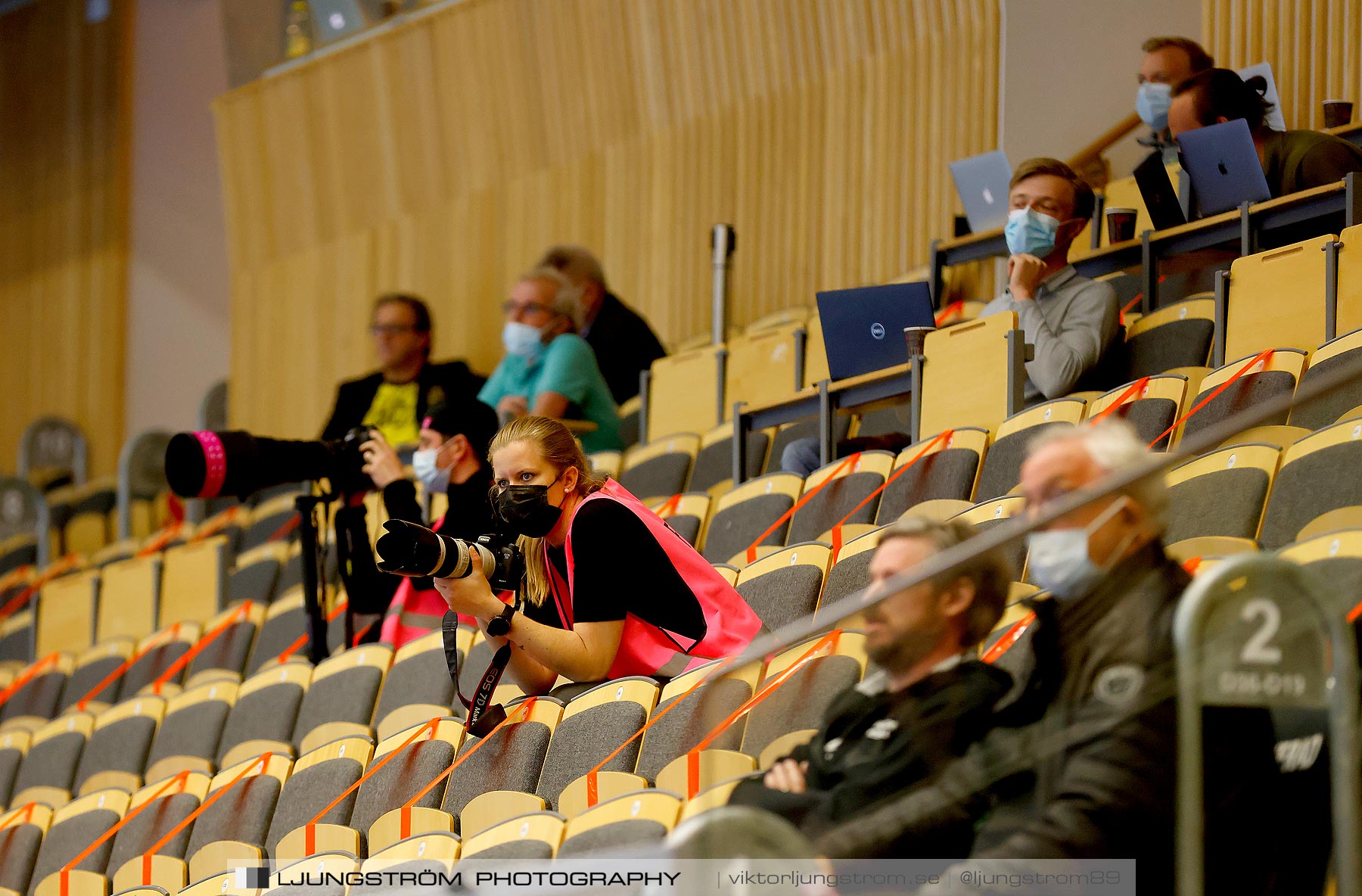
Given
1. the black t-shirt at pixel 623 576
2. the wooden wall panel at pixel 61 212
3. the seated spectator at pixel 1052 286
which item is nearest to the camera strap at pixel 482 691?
the black t-shirt at pixel 623 576

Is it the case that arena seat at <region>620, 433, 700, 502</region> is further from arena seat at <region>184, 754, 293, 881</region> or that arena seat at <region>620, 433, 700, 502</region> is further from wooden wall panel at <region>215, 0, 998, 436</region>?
wooden wall panel at <region>215, 0, 998, 436</region>

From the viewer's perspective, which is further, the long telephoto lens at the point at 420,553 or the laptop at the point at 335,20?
the laptop at the point at 335,20

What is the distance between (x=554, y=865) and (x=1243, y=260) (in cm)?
176

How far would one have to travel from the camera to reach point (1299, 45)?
11.9 feet

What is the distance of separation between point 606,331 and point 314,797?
203 centimetres

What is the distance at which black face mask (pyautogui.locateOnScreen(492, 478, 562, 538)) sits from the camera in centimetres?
190

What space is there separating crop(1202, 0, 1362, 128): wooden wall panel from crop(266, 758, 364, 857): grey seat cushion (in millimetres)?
2677

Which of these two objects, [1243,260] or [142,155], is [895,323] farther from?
[142,155]

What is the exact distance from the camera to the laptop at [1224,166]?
2.79 metres

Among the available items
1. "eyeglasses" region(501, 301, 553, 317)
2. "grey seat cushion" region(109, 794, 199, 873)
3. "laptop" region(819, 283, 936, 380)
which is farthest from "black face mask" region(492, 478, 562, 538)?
"eyeglasses" region(501, 301, 553, 317)

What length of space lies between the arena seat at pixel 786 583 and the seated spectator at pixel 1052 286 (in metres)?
0.59

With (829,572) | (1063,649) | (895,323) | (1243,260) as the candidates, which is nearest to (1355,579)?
(1063,649)

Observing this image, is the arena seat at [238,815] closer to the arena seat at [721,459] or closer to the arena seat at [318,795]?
the arena seat at [318,795]

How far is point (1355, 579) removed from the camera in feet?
3.55
